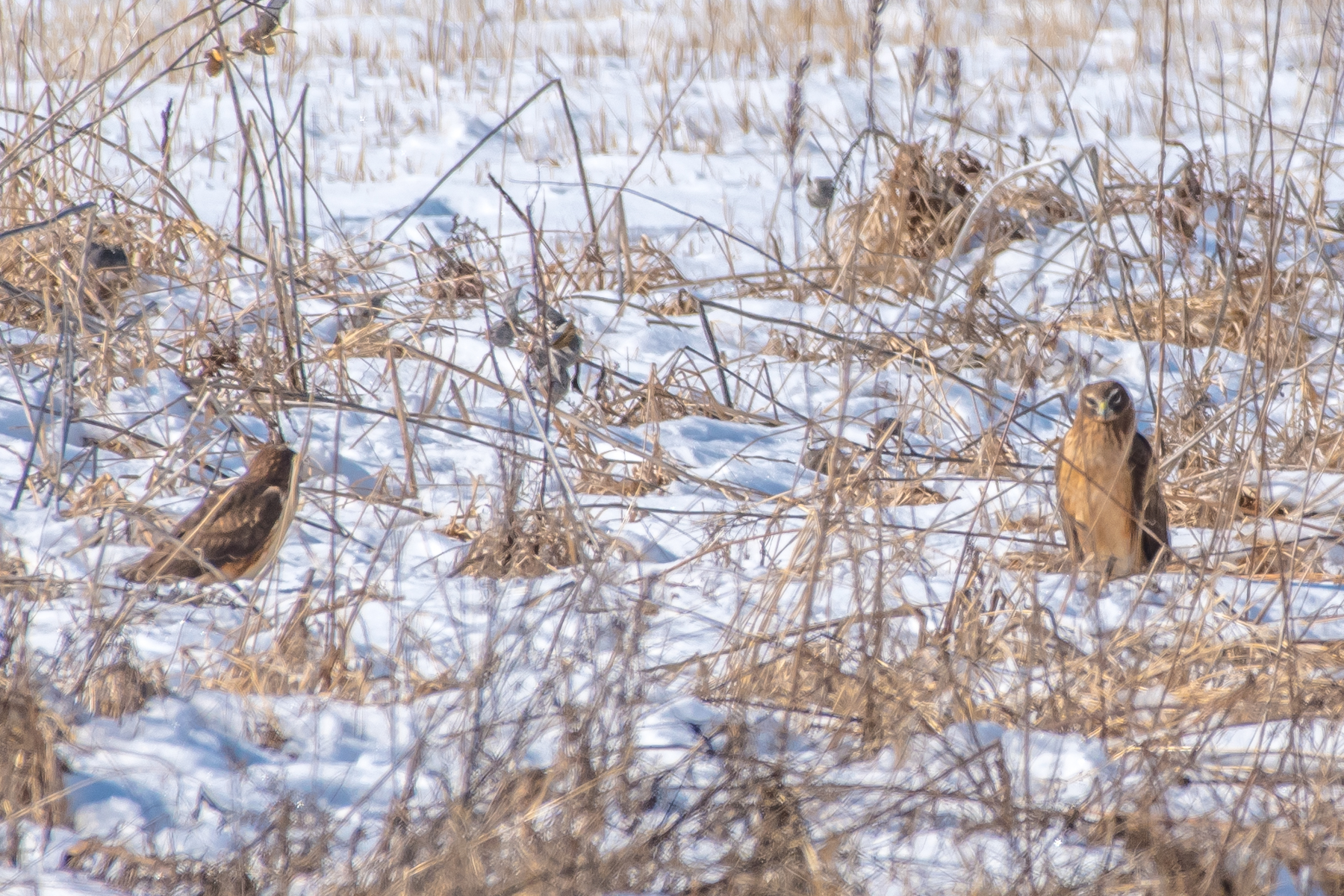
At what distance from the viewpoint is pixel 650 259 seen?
6.26m

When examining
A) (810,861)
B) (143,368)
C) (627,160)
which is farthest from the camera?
(627,160)

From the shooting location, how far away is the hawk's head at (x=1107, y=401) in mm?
3369

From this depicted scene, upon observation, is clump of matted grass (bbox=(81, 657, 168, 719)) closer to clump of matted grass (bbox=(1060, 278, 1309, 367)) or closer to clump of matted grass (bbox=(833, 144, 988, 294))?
clump of matted grass (bbox=(1060, 278, 1309, 367))

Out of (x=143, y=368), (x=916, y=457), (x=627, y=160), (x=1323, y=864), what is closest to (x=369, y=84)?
(x=627, y=160)

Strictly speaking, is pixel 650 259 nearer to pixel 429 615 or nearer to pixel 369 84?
pixel 429 615

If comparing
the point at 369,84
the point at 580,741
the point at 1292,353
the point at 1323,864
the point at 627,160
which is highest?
the point at 369,84

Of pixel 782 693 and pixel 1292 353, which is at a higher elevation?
pixel 1292 353

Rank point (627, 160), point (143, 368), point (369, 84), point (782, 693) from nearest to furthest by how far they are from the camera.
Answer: point (782, 693), point (143, 368), point (627, 160), point (369, 84)

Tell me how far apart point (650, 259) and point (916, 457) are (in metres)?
2.75

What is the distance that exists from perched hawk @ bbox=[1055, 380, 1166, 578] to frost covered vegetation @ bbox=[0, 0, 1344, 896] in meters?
0.12

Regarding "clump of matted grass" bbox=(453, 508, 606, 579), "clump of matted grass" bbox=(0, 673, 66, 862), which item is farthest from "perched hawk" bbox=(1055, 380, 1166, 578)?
"clump of matted grass" bbox=(0, 673, 66, 862)

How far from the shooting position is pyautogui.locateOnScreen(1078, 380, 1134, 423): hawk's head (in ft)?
11.1

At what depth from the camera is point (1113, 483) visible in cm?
328

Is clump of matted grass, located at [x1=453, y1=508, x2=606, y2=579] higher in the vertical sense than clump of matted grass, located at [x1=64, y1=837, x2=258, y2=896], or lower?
Result: higher
